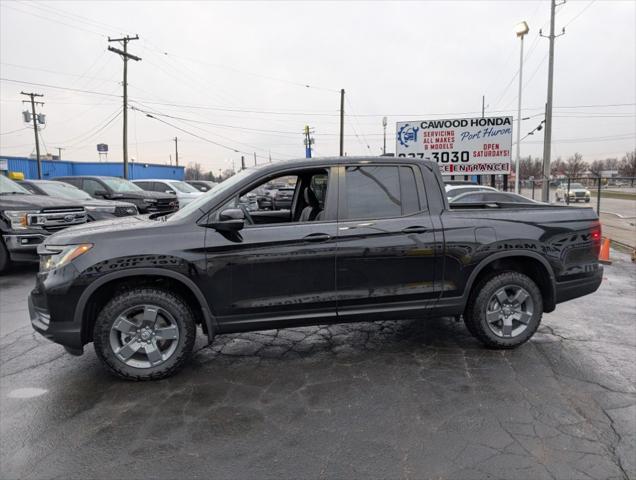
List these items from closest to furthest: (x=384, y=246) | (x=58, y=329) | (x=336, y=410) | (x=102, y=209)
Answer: (x=336, y=410), (x=58, y=329), (x=384, y=246), (x=102, y=209)

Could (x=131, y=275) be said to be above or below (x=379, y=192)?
below

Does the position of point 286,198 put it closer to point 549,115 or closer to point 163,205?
point 163,205

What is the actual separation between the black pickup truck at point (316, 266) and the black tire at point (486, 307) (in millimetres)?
12

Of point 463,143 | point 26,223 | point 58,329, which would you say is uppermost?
point 463,143

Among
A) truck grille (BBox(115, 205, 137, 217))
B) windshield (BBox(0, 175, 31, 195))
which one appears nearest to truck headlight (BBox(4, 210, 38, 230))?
windshield (BBox(0, 175, 31, 195))

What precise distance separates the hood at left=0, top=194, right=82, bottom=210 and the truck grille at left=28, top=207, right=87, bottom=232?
95 mm

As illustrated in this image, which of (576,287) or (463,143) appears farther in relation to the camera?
(463,143)

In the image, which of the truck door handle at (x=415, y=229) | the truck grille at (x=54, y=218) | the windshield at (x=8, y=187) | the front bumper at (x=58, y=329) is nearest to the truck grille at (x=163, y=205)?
the windshield at (x=8, y=187)

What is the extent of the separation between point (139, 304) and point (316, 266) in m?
1.47

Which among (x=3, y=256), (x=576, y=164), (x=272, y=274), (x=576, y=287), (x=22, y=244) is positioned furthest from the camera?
(x=576, y=164)

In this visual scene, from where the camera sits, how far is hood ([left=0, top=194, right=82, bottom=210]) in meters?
7.83

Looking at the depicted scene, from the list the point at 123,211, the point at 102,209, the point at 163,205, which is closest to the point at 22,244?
the point at 102,209

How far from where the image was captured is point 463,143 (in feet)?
57.0

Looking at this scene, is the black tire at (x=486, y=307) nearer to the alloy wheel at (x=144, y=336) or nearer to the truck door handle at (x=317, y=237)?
the truck door handle at (x=317, y=237)
